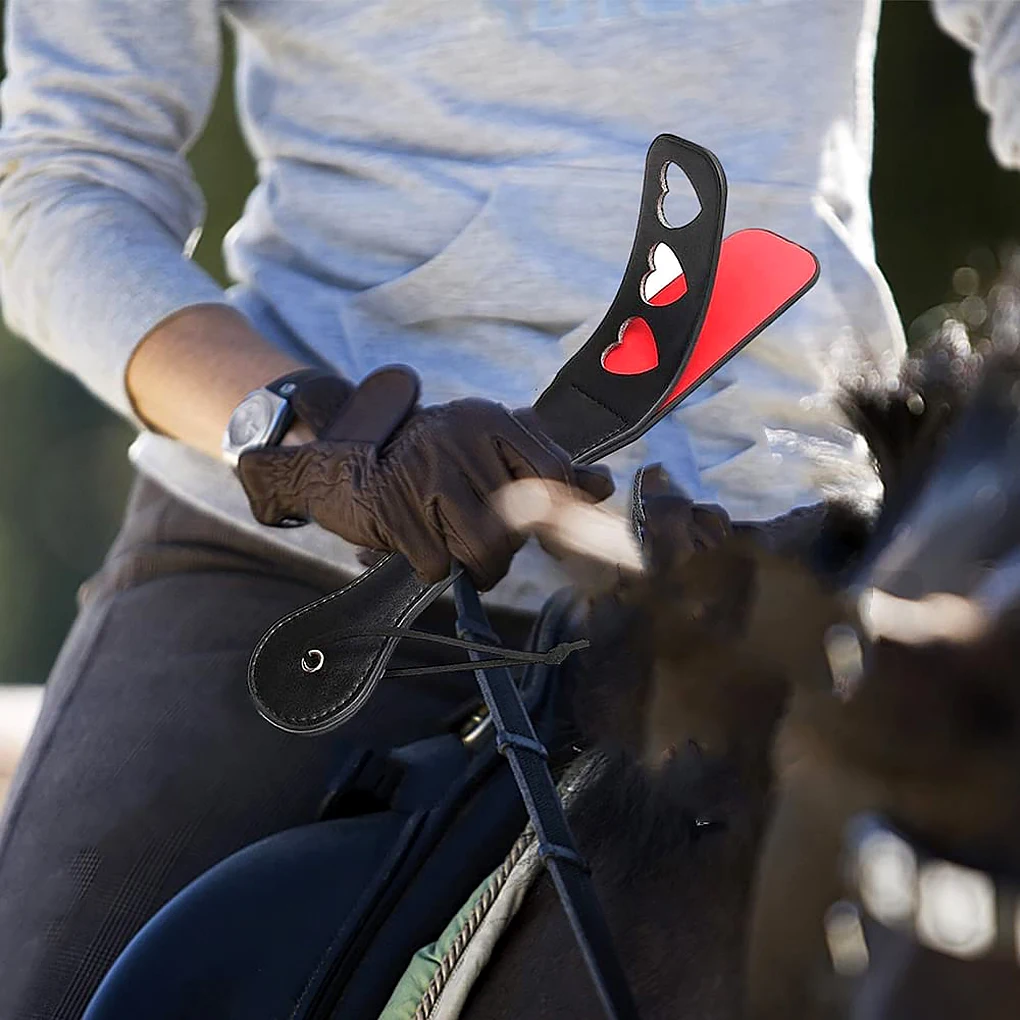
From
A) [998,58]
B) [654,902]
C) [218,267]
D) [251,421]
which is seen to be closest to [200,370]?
[251,421]

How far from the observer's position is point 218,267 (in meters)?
7.88

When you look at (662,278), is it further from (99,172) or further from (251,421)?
(99,172)

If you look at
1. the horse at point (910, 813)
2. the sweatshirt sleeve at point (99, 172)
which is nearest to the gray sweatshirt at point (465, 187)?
the sweatshirt sleeve at point (99, 172)

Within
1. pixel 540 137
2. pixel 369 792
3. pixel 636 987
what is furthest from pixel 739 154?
pixel 636 987

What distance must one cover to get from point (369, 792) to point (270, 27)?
66cm

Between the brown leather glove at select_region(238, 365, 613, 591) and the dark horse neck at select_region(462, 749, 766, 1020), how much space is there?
0.46ft

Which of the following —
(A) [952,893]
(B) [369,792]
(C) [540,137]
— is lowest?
(B) [369,792]

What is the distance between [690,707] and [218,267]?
7.64 metres

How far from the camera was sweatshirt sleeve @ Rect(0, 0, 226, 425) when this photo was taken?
1.11 metres

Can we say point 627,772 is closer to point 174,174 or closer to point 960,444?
point 960,444

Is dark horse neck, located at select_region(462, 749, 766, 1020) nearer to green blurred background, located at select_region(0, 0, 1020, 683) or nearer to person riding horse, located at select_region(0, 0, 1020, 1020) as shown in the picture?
person riding horse, located at select_region(0, 0, 1020, 1020)

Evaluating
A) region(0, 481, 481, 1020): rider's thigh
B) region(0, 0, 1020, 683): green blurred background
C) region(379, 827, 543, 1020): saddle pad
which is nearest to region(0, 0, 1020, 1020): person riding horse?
region(0, 481, 481, 1020): rider's thigh

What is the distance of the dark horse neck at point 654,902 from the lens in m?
0.61

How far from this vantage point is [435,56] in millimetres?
1146
